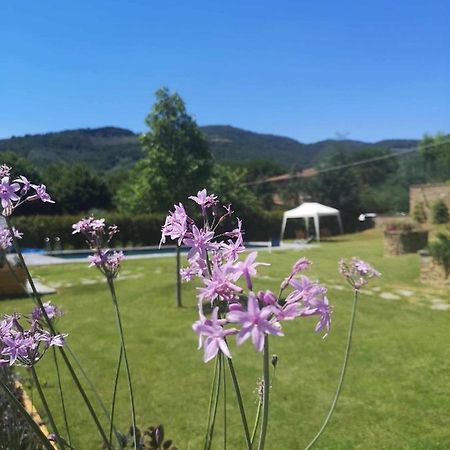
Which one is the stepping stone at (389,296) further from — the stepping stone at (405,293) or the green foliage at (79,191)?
the green foliage at (79,191)

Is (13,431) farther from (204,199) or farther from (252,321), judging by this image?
(252,321)

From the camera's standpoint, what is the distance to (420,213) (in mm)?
28203

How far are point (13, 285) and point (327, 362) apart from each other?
25.1 feet

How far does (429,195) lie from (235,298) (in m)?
29.1

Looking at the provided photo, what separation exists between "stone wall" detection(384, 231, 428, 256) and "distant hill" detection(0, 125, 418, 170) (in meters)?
54.9

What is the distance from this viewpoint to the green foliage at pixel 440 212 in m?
26.0

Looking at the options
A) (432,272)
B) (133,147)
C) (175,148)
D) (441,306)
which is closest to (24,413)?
(441,306)

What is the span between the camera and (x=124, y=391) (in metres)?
4.93

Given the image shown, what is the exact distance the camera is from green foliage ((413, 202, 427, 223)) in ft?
92.1

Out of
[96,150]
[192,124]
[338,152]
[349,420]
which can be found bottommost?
[349,420]

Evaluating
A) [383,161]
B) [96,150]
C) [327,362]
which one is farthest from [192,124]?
[96,150]

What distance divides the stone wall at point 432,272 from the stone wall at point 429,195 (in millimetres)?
17544

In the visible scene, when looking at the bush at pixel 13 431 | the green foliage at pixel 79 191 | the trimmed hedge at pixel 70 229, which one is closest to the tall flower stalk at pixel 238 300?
the bush at pixel 13 431

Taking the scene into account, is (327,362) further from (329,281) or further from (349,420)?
(329,281)
